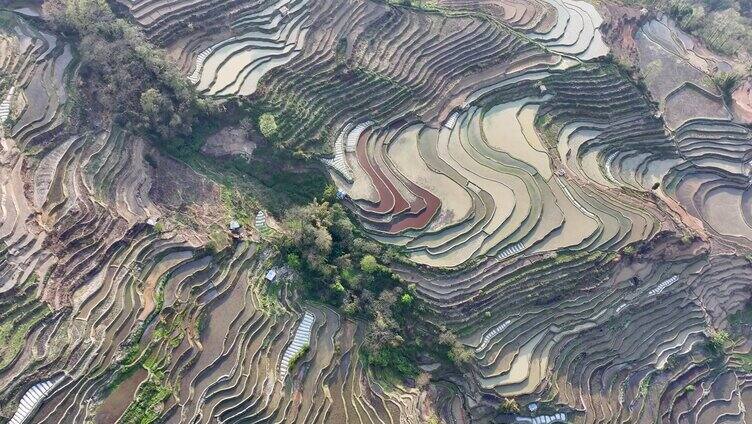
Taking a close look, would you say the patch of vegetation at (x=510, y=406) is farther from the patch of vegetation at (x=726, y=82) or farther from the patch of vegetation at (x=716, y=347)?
the patch of vegetation at (x=726, y=82)

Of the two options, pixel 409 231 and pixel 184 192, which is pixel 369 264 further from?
pixel 184 192

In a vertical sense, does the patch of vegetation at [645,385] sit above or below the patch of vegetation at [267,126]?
below

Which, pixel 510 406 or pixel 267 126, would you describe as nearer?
pixel 510 406

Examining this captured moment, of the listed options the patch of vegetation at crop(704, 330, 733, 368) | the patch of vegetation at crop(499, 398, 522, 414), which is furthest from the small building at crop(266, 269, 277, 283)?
the patch of vegetation at crop(704, 330, 733, 368)

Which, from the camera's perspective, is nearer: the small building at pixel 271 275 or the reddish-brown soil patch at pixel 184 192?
the small building at pixel 271 275

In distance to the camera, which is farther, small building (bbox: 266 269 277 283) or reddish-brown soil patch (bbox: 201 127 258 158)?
reddish-brown soil patch (bbox: 201 127 258 158)

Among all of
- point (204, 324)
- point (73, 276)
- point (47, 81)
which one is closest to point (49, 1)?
point (47, 81)

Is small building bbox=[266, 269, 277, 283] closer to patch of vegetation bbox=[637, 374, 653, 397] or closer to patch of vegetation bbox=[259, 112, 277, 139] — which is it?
Result: patch of vegetation bbox=[259, 112, 277, 139]

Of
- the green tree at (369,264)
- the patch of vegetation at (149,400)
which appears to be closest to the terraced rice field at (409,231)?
the patch of vegetation at (149,400)

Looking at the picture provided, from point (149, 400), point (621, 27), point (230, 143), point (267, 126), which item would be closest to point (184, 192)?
point (230, 143)
